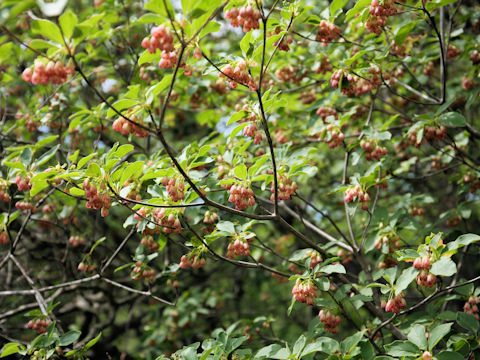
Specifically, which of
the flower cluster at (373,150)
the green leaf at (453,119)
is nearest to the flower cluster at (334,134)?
the flower cluster at (373,150)

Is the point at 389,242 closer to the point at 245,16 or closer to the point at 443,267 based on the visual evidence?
the point at 443,267

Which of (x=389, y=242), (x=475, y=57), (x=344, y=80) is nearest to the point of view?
(x=344, y=80)

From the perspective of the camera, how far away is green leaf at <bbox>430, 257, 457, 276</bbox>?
2.70m

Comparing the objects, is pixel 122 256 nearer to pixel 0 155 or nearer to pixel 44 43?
pixel 0 155

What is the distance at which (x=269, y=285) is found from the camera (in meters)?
10.1

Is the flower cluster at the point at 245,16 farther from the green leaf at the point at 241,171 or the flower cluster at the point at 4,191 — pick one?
the flower cluster at the point at 4,191

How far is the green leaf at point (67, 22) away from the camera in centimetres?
229

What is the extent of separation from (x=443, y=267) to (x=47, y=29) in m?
2.74

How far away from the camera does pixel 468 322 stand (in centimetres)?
351

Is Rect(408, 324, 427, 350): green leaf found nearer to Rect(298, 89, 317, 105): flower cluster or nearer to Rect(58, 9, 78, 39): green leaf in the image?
Rect(58, 9, 78, 39): green leaf

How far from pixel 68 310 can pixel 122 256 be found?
4.01 feet

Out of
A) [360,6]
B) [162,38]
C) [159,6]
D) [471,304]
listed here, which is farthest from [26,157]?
[471,304]

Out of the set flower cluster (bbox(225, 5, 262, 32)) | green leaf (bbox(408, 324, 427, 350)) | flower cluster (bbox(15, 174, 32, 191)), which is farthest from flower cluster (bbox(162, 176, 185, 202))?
green leaf (bbox(408, 324, 427, 350))

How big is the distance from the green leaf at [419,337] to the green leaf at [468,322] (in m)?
0.65
